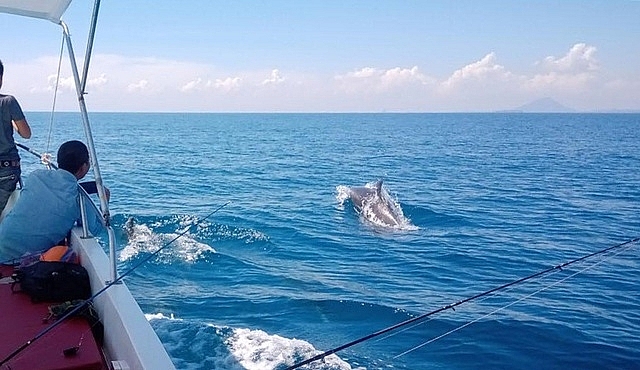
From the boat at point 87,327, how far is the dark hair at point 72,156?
0.92 ft

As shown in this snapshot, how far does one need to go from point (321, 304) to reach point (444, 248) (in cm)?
742

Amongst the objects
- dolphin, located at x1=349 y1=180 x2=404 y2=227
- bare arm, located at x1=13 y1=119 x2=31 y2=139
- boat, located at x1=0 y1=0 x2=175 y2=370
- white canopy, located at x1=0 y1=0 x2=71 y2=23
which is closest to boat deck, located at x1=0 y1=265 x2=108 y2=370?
boat, located at x1=0 y1=0 x2=175 y2=370

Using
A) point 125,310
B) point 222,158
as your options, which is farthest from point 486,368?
point 222,158

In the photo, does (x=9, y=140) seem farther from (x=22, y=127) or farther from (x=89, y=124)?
(x=89, y=124)

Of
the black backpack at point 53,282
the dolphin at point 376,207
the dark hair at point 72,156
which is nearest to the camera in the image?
the black backpack at point 53,282

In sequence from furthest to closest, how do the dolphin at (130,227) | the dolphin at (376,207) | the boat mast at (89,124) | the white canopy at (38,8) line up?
1. the dolphin at (376,207)
2. the dolphin at (130,227)
3. the white canopy at (38,8)
4. the boat mast at (89,124)

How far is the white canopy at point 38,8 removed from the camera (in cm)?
572

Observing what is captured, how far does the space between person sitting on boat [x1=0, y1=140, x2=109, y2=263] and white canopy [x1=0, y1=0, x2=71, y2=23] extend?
56.2 inches

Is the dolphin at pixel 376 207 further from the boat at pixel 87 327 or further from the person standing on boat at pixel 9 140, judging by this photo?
the boat at pixel 87 327

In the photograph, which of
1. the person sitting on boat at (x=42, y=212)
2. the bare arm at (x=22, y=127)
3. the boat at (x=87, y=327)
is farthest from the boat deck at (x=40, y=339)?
the bare arm at (x=22, y=127)

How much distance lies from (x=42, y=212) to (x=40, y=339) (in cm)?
155

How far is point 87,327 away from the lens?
14.5ft

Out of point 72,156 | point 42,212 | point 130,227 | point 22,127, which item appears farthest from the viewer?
point 130,227

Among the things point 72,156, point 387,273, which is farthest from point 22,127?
point 387,273
